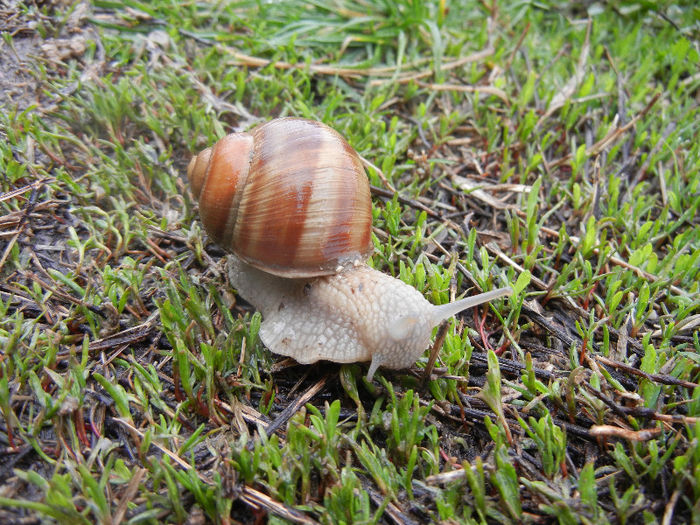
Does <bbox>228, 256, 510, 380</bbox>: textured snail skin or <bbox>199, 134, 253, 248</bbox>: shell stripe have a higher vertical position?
<bbox>199, 134, 253, 248</bbox>: shell stripe

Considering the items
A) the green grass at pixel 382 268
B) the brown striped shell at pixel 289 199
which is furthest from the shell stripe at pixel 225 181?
the green grass at pixel 382 268

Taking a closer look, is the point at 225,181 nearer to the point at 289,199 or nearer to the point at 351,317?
the point at 289,199

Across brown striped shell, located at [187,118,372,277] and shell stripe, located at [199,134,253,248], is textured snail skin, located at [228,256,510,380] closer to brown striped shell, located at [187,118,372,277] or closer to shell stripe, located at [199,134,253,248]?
brown striped shell, located at [187,118,372,277]

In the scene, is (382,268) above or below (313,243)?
below

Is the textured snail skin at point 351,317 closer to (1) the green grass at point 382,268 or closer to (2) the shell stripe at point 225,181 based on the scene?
(1) the green grass at point 382,268

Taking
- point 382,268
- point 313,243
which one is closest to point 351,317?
point 313,243

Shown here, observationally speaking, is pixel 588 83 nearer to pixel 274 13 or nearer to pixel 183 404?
pixel 274 13

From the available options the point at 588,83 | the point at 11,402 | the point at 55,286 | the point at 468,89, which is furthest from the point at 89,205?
the point at 588,83

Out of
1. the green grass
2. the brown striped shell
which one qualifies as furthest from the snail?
the green grass
